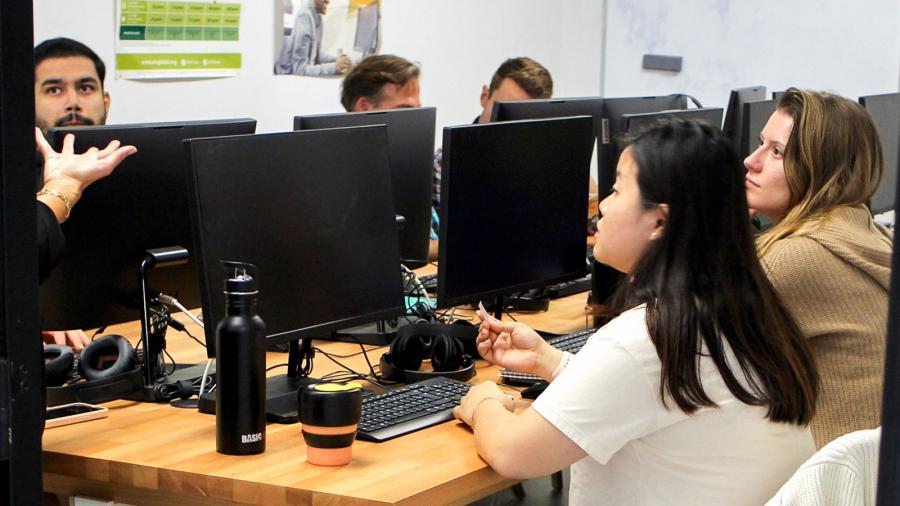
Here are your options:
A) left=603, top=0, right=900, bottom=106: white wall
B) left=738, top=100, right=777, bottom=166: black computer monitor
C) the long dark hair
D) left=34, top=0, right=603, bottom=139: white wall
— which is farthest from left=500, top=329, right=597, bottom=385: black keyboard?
left=603, top=0, right=900, bottom=106: white wall

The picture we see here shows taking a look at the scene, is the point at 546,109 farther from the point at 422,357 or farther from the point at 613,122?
the point at 422,357

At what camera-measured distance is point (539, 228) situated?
251 centimetres

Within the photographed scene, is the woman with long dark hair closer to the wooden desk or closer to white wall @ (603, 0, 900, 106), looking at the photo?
the wooden desk

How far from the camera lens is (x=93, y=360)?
208 centimetres

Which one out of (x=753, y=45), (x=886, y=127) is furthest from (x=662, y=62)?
(x=886, y=127)

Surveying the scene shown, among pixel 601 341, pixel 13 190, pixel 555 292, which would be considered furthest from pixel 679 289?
pixel 555 292

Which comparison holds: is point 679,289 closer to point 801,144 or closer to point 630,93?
point 801,144

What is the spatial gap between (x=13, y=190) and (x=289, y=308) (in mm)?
808

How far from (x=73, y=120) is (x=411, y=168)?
43.6 inches

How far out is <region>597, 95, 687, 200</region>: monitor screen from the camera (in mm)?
2607

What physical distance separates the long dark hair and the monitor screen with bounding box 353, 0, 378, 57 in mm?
3491

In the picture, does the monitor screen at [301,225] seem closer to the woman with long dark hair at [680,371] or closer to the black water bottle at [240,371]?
the black water bottle at [240,371]

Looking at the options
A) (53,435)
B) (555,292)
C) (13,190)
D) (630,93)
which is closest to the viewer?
(13,190)

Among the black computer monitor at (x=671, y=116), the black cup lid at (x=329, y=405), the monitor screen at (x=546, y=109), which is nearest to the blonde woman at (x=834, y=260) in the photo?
the black computer monitor at (x=671, y=116)
